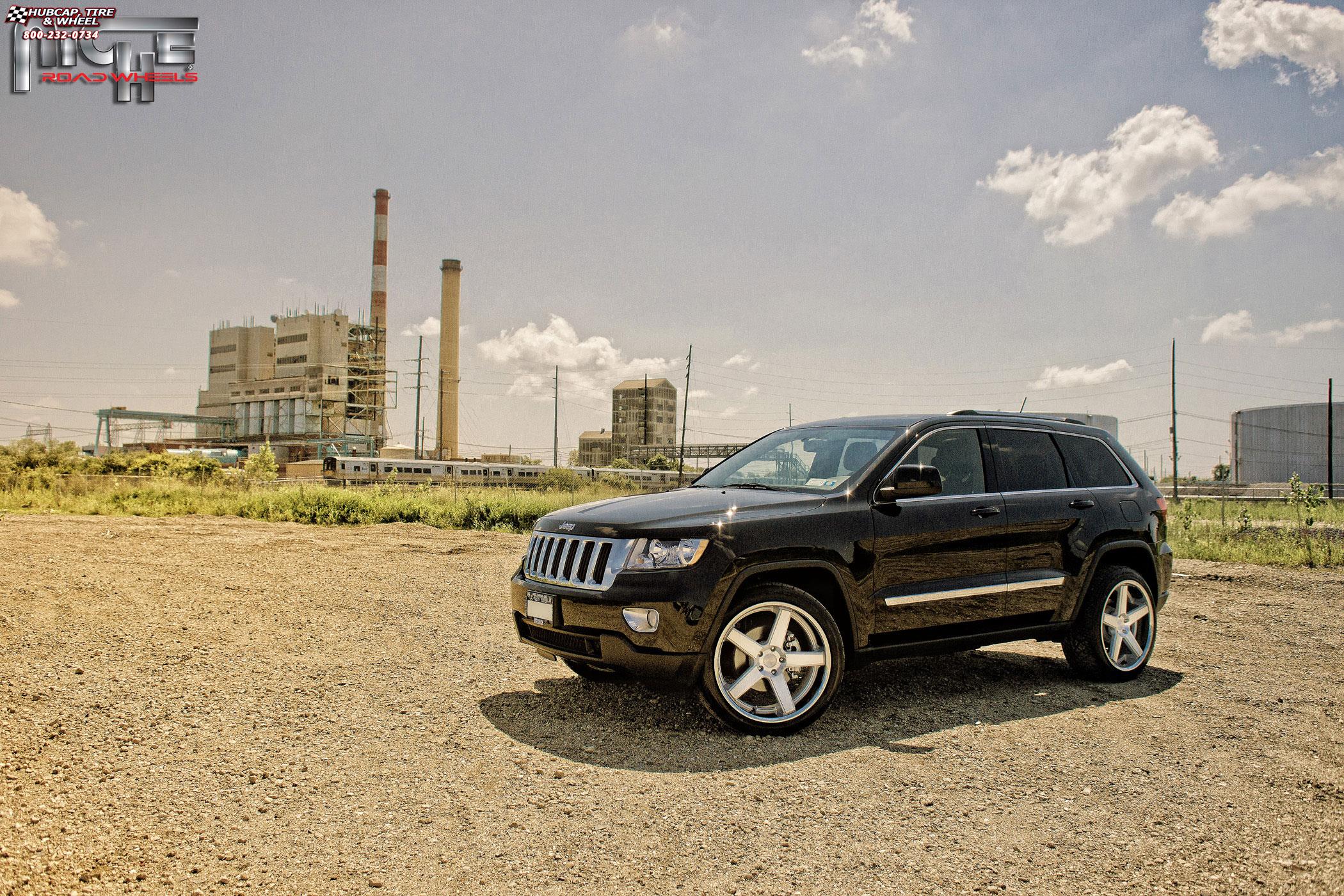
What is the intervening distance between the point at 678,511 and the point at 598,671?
39.6 inches

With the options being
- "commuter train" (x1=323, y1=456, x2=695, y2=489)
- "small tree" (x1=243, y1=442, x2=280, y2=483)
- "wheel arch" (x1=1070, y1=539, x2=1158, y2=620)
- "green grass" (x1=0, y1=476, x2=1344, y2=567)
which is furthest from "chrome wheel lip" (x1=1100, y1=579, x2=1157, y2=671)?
"commuter train" (x1=323, y1=456, x2=695, y2=489)

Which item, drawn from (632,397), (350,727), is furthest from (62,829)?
(632,397)

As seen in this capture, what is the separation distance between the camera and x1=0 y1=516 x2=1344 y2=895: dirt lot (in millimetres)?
2898

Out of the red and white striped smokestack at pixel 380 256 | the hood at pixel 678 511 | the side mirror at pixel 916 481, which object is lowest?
the hood at pixel 678 511

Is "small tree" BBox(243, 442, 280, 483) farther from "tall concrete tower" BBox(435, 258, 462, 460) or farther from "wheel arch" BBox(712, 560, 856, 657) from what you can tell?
"tall concrete tower" BBox(435, 258, 462, 460)

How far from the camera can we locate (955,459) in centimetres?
536

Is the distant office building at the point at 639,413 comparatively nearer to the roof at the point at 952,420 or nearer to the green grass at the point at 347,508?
the green grass at the point at 347,508

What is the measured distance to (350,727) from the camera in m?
4.43

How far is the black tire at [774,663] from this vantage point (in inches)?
169

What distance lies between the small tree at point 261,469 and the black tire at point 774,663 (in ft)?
80.6

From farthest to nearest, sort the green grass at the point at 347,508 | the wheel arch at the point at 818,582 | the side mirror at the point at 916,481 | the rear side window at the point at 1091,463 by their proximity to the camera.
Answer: the green grass at the point at 347,508, the rear side window at the point at 1091,463, the side mirror at the point at 916,481, the wheel arch at the point at 818,582

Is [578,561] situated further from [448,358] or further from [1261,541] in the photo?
[448,358]

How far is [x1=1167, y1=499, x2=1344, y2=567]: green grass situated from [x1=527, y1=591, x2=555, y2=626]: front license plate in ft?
33.0

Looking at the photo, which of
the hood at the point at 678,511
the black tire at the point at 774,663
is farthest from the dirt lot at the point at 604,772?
the hood at the point at 678,511
